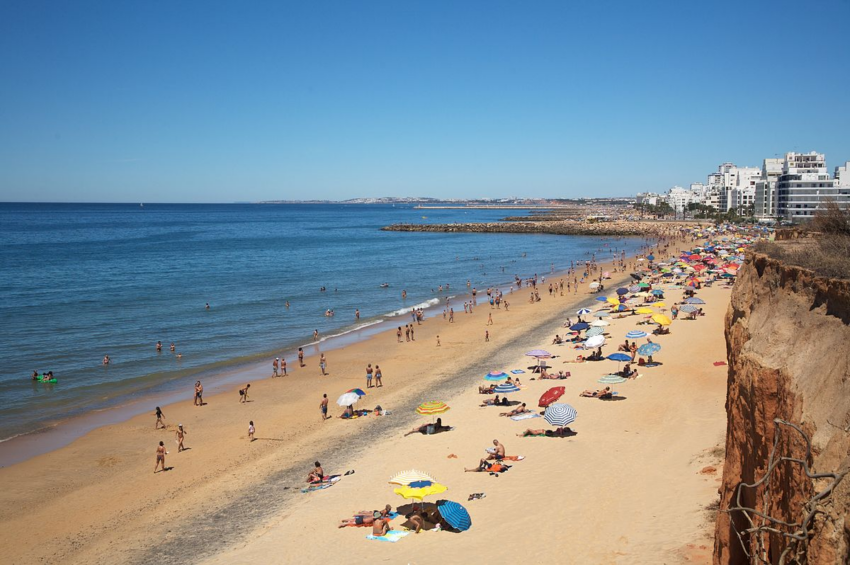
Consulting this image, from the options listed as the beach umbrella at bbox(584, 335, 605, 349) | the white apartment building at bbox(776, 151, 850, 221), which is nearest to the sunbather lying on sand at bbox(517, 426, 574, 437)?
the beach umbrella at bbox(584, 335, 605, 349)

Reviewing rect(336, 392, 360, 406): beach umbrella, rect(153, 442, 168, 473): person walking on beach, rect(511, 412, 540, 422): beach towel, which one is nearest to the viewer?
rect(153, 442, 168, 473): person walking on beach

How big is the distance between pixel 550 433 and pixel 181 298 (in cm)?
3495

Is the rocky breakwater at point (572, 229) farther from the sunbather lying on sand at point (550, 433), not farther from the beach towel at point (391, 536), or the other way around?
the beach towel at point (391, 536)

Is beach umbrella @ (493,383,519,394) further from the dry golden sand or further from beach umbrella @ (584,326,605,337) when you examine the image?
beach umbrella @ (584,326,605,337)

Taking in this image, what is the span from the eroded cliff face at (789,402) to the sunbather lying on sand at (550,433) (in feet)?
23.1

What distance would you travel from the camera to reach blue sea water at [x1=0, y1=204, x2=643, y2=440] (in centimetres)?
2539

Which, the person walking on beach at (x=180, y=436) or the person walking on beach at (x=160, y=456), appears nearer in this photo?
the person walking on beach at (x=160, y=456)

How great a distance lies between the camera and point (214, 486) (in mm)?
15211

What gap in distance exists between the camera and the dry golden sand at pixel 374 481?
11.4 m

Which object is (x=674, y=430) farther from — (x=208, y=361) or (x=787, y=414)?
(x=208, y=361)

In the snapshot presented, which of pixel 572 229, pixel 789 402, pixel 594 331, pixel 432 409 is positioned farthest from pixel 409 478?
pixel 572 229

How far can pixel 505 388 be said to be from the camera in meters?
19.8

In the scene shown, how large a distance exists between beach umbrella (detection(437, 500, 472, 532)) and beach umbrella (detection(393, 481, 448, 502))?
344 millimetres

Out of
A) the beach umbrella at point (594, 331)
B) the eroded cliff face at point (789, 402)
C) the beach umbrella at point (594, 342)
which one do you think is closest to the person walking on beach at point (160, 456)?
the eroded cliff face at point (789, 402)
